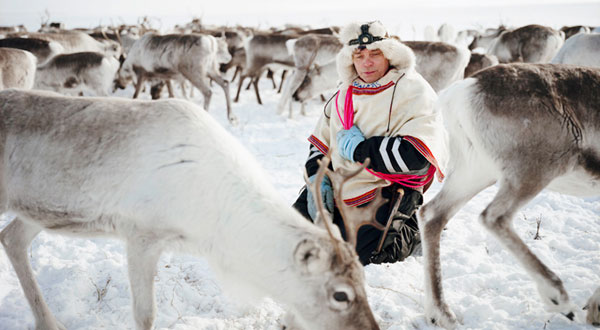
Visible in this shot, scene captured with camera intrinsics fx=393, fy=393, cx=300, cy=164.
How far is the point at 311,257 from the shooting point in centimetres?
140

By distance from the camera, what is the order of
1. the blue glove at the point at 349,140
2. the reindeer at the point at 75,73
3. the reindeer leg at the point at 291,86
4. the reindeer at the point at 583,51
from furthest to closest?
the reindeer leg at the point at 291,86 → the reindeer at the point at 75,73 → the reindeer at the point at 583,51 → the blue glove at the point at 349,140

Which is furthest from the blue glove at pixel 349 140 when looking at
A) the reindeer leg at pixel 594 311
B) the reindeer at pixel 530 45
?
the reindeer at pixel 530 45

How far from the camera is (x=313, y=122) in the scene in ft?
25.8

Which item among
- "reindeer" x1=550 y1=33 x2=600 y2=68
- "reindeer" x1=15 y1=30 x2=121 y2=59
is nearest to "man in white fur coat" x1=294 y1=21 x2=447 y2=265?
"reindeer" x1=550 y1=33 x2=600 y2=68

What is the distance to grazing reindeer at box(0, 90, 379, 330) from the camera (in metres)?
1.46

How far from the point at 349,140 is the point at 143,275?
128cm

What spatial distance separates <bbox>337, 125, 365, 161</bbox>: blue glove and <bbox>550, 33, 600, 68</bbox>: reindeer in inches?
232

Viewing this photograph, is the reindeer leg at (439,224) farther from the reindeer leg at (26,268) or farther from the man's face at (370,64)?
the reindeer leg at (26,268)

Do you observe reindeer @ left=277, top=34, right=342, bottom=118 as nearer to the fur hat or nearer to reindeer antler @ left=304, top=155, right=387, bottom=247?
the fur hat

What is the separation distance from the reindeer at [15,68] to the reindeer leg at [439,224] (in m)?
5.13

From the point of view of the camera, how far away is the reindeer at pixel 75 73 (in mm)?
→ 7590

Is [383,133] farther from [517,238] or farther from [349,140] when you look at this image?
[517,238]

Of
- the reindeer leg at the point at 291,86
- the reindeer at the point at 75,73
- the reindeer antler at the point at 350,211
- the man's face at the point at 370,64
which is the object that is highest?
the man's face at the point at 370,64

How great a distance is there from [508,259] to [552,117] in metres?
1.22
